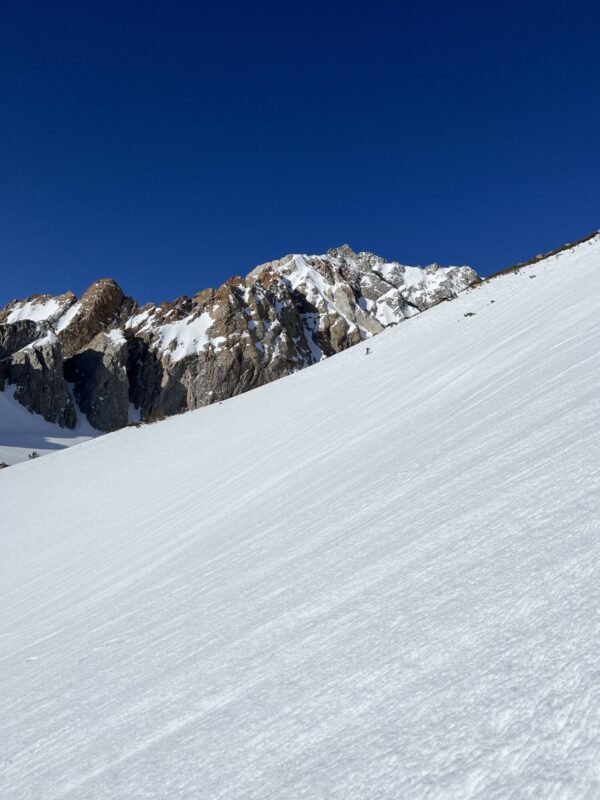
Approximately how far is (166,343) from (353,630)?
106818 mm

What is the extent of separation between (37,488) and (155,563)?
6.77m

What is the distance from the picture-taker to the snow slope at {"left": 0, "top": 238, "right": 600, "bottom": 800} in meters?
1.07

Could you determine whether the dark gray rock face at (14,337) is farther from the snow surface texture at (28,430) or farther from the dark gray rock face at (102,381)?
the dark gray rock face at (102,381)

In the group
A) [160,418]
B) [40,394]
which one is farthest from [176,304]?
[160,418]

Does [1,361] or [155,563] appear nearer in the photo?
[155,563]

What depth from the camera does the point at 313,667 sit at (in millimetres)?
1528

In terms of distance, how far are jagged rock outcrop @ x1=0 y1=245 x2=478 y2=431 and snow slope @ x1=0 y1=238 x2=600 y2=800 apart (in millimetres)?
81723

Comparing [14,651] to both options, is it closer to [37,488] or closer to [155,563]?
[155,563]

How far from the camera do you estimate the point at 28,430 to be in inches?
3081

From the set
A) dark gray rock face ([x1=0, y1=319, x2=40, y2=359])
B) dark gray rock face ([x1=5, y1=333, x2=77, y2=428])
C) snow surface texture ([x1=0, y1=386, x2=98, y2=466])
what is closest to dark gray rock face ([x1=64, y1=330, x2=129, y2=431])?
snow surface texture ([x1=0, y1=386, x2=98, y2=466])

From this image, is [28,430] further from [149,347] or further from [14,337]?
[149,347]

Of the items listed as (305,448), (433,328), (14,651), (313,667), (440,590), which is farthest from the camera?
(433,328)

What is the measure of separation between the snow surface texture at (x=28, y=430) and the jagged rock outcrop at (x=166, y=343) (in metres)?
1.83

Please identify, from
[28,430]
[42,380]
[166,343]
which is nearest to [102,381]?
[42,380]
